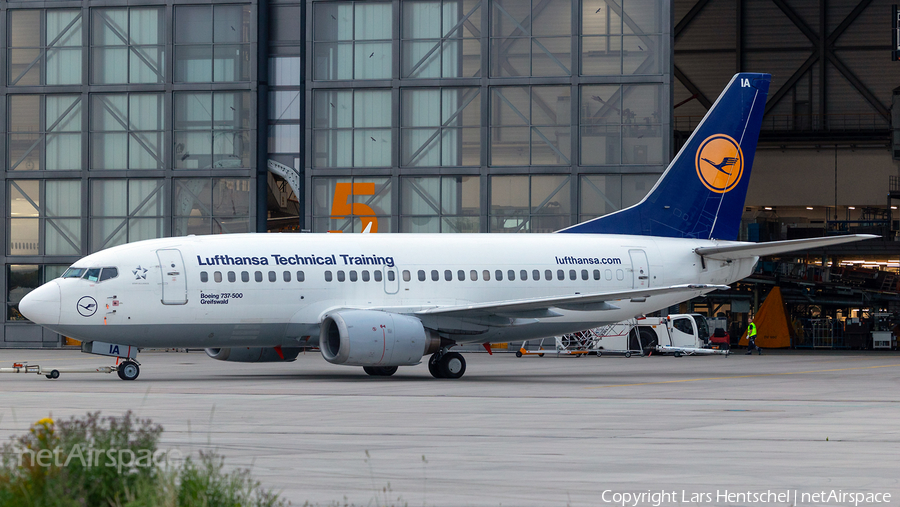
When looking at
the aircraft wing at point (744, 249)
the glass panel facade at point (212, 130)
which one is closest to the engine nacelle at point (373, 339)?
the aircraft wing at point (744, 249)

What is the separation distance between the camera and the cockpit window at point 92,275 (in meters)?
26.3

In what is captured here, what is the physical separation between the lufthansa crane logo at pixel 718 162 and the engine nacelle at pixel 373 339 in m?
11.7

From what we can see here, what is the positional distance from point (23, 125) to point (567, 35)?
81.5 ft

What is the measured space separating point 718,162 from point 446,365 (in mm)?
11707

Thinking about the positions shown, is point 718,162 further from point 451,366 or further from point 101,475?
point 101,475

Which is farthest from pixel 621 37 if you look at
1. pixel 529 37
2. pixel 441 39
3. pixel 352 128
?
pixel 352 128

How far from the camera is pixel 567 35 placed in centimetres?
4719

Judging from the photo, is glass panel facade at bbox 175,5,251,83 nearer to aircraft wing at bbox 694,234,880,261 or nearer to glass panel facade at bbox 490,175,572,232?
glass panel facade at bbox 490,175,572,232

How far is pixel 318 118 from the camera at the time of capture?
160 ft

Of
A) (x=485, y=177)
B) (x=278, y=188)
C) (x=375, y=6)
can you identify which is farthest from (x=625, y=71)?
(x=278, y=188)

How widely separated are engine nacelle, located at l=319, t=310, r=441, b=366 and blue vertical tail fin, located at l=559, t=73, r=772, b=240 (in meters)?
8.64

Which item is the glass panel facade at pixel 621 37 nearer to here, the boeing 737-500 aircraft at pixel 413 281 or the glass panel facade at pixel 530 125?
the glass panel facade at pixel 530 125

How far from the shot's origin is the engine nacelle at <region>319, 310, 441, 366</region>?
26.1 m

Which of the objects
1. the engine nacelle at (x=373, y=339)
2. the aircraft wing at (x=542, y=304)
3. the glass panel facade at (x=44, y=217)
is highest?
the glass panel facade at (x=44, y=217)
